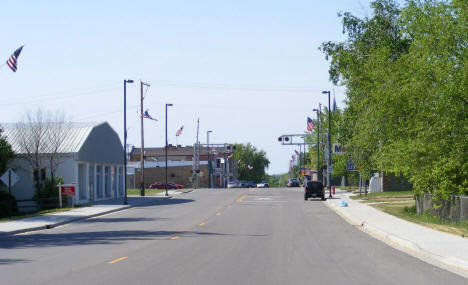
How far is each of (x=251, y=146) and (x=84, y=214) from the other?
157 meters

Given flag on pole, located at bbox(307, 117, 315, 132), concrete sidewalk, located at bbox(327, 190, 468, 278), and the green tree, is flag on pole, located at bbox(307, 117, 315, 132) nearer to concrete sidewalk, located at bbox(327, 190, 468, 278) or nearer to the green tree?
the green tree

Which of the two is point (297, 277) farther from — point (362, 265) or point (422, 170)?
point (422, 170)

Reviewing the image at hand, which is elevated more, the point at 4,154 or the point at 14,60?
the point at 14,60

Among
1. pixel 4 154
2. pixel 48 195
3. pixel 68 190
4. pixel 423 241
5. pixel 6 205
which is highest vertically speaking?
pixel 4 154

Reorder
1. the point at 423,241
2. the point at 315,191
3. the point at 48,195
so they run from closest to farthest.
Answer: the point at 423,241, the point at 48,195, the point at 315,191

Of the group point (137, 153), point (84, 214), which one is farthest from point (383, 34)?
point (137, 153)

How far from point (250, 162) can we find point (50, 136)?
455 feet

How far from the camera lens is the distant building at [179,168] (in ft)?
367

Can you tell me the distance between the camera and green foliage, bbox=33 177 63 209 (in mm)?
43312

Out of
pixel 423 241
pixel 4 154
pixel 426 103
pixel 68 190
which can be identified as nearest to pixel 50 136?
pixel 4 154

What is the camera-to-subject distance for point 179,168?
11762 cm

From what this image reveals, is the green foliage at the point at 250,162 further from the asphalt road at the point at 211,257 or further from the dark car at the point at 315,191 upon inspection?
the asphalt road at the point at 211,257

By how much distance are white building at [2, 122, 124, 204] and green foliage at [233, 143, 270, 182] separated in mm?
128885

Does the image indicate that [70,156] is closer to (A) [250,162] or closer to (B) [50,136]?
(B) [50,136]
